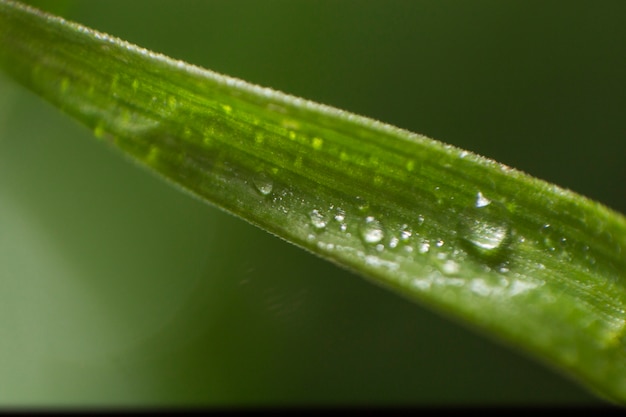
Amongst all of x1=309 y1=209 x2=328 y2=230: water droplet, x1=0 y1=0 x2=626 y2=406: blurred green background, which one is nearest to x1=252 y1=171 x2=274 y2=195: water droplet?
x1=309 y1=209 x2=328 y2=230: water droplet

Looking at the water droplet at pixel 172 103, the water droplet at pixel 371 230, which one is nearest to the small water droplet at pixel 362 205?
the water droplet at pixel 371 230

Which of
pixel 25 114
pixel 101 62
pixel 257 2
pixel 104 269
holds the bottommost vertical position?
pixel 101 62

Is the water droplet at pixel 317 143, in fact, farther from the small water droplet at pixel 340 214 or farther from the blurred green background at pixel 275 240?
the blurred green background at pixel 275 240

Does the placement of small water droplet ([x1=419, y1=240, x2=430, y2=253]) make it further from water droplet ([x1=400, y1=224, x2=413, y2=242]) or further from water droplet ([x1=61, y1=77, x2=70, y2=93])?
water droplet ([x1=61, y1=77, x2=70, y2=93])

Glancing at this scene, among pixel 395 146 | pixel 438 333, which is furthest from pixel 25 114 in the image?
pixel 395 146

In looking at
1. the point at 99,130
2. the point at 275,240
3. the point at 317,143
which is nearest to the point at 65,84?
the point at 99,130

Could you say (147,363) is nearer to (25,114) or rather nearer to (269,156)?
(25,114)

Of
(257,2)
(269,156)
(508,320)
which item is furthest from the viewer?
(257,2)
